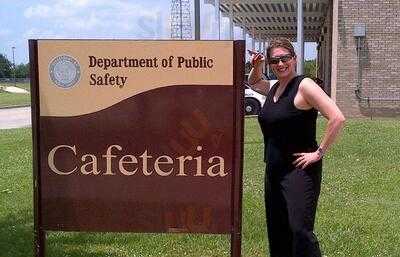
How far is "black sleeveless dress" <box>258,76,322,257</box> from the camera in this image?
4047mm

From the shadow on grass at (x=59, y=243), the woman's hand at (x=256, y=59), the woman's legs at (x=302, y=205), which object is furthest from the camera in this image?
the shadow on grass at (x=59, y=243)

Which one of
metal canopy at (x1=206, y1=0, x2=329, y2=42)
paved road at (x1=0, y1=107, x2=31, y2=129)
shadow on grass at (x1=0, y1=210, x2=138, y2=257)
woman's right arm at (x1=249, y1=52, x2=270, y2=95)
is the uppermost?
metal canopy at (x1=206, y1=0, x2=329, y2=42)

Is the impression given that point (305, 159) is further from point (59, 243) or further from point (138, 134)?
point (59, 243)

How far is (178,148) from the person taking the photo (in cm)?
416

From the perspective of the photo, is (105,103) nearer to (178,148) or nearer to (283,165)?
(178,148)

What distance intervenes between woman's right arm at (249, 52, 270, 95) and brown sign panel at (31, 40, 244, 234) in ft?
1.43

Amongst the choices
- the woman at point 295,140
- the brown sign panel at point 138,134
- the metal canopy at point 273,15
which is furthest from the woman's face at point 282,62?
the metal canopy at point 273,15

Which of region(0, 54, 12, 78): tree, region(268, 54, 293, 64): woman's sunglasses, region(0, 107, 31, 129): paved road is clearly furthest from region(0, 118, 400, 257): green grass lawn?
region(0, 54, 12, 78): tree

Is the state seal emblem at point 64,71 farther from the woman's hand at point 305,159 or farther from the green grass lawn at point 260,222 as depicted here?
the green grass lawn at point 260,222

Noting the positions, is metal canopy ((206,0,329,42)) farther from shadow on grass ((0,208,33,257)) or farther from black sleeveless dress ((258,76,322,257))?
black sleeveless dress ((258,76,322,257))

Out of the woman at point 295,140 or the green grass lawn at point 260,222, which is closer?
the woman at point 295,140

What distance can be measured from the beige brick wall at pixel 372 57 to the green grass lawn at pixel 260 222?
10680 millimetres

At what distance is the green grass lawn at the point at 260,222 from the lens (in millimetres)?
5715

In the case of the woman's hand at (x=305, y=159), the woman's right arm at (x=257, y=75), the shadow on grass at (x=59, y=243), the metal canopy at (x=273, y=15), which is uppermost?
the metal canopy at (x=273, y=15)
